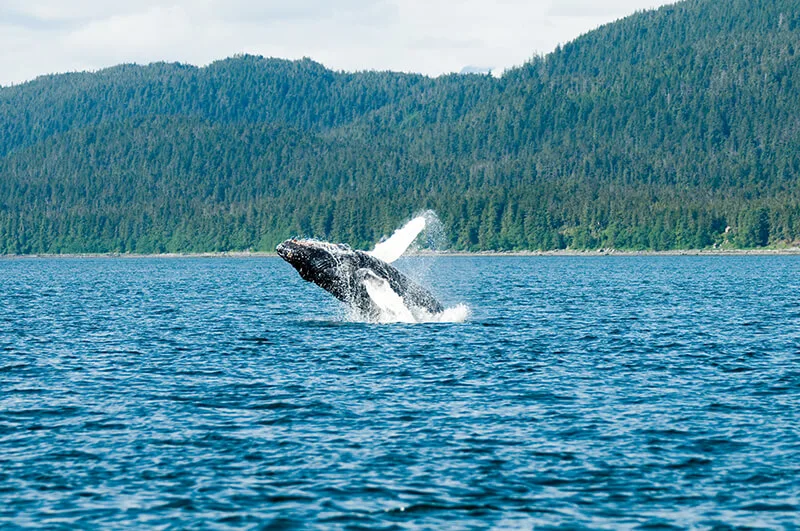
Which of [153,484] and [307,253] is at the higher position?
[307,253]

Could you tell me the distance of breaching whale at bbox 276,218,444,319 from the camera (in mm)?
39406

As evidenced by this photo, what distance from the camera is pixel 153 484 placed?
833 inches

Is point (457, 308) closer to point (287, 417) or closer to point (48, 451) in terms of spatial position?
point (287, 417)

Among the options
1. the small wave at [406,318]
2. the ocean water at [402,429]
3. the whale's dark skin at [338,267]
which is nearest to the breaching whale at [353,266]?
the whale's dark skin at [338,267]

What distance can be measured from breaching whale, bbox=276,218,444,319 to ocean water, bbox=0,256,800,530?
80.0 inches

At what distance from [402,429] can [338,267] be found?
1505 centimetres

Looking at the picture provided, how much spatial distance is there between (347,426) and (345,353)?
13239 millimetres

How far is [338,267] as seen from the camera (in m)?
40.1

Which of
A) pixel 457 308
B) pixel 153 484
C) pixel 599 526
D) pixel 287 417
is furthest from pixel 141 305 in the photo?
pixel 599 526

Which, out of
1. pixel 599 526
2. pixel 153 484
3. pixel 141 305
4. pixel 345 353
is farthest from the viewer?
pixel 141 305

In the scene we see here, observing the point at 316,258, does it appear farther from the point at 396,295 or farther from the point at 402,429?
the point at 402,429

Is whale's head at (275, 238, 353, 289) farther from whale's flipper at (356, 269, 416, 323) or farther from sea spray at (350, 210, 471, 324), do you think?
sea spray at (350, 210, 471, 324)

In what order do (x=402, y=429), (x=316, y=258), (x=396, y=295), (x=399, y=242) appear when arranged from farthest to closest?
(x=396, y=295)
(x=316, y=258)
(x=399, y=242)
(x=402, y=429)

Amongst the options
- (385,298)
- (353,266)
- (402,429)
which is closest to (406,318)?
(385,298)
